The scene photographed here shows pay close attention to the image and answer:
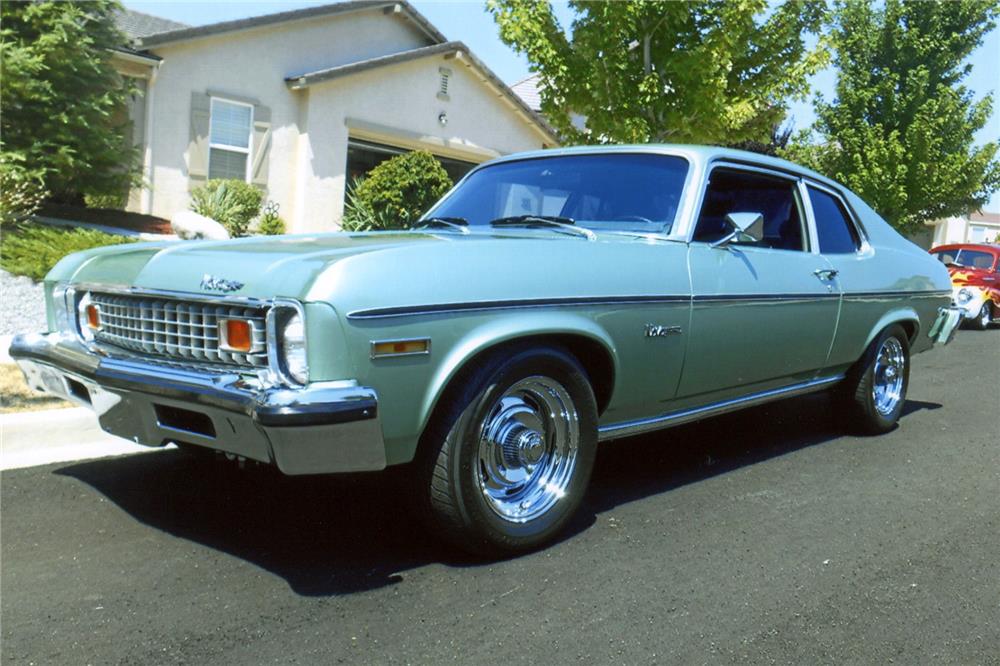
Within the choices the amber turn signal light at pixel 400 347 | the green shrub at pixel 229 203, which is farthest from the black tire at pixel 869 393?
the green shrub at pixel 229 203

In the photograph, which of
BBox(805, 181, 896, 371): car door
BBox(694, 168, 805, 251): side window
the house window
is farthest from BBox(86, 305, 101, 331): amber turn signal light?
the house window

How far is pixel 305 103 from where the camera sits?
1535cm

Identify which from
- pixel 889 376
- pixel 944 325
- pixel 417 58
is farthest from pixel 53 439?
pixel 417 58

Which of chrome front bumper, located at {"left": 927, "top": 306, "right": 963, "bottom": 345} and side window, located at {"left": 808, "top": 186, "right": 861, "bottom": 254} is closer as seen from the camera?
side window, located at {"left": 808, "top": 186, "right": 861, "bottom": 254}

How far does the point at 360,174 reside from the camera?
667 inches

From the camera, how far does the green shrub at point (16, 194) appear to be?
8941mm

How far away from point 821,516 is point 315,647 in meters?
2.40

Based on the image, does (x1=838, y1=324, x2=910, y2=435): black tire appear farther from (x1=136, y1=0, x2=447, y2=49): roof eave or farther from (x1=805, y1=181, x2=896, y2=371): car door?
(x1=136, y1=0, x2=447, y2=49): roof eave

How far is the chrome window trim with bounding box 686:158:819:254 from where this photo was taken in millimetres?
4082

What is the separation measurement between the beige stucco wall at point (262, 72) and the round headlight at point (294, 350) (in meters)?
11.6

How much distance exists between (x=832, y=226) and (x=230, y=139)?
37.8 ft

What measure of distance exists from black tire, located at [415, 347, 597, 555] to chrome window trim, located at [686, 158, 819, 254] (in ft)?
3.43

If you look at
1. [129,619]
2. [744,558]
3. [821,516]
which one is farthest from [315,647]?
[821,516]

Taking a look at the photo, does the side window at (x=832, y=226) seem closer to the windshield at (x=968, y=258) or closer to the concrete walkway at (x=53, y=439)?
the concrete walkway at (x=53, y=439)
